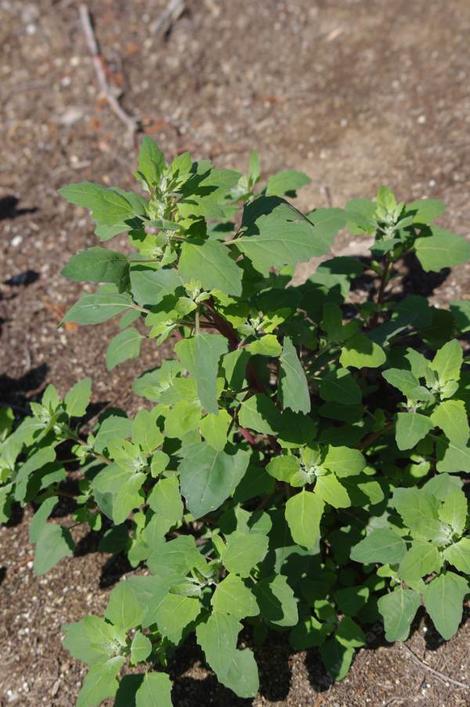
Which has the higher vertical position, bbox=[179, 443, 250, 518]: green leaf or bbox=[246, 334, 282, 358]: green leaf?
bbox=[246, 334, 282, 358]: green leaf

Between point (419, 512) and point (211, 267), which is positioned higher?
point (211, 267)

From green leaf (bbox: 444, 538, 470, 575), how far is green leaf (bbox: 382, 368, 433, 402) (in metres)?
0.56

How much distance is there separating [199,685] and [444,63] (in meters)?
4.65

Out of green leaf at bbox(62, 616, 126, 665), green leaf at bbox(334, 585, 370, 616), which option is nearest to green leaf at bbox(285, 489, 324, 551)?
green leaf at bbox(334, 585, 370, 616)

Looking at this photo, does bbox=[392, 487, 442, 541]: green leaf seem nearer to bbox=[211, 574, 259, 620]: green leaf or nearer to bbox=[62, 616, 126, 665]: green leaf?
bbox=[211, 574, 259, 620]: green leaf

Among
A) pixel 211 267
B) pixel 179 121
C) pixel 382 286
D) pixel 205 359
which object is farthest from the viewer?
pixel 179 121

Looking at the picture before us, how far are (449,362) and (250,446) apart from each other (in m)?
0.90

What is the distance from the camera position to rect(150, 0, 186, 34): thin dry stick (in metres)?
6.09

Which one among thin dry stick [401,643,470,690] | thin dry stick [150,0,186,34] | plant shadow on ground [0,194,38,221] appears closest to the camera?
thin dry stick [401,643,470,690]

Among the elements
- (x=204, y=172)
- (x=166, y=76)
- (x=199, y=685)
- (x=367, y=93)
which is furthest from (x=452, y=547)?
(x=166, y=76)

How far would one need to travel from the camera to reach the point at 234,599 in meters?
2.58

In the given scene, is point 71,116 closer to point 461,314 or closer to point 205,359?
point 461,314

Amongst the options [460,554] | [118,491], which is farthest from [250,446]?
[460,554]

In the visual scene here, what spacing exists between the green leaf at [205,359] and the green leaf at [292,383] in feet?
0.91
